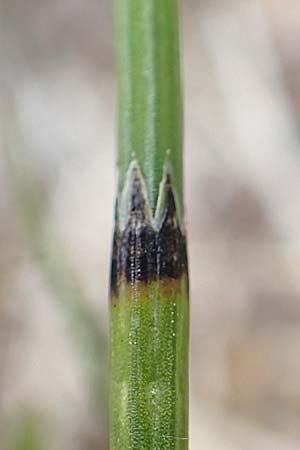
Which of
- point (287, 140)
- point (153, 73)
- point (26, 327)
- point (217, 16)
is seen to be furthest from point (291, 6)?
point (153, 73)

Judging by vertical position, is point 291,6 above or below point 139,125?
above

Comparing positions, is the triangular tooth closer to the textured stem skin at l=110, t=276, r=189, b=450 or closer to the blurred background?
the textured stem skin at l=110, t=276, r=189, b=450

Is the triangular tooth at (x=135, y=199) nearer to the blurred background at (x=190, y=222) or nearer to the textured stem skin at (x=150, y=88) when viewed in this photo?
the textured stem skin at (x=150, y=88)

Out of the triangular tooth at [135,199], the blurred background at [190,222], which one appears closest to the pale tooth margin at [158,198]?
the triangular tooth at [135,199]

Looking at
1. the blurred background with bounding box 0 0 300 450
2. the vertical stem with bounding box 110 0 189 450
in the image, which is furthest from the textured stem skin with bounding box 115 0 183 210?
the blurred background with bounding box 0 0 300 450

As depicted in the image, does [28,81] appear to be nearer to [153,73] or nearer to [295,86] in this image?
[295,86]

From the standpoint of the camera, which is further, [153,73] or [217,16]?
[217,16]

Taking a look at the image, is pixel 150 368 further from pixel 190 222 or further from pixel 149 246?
pixel 190 222
